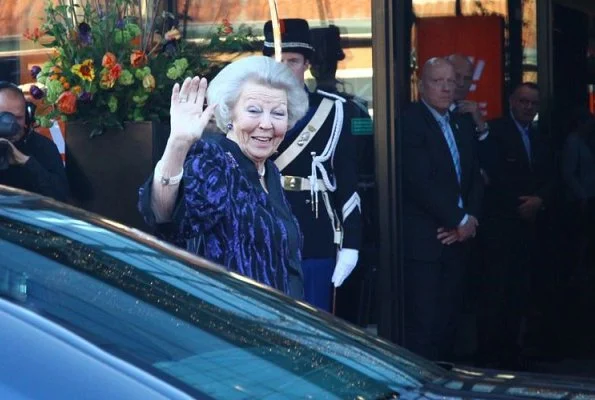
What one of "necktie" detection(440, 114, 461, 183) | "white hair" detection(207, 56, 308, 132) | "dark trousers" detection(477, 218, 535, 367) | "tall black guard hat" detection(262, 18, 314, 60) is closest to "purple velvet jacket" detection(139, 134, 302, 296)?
"white hair" detection(207, 56, 308, 132)

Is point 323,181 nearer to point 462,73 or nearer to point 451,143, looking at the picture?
point 451,143

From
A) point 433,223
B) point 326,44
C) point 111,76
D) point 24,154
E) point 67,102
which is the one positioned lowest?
point 433,223

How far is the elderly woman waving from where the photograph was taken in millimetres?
4348

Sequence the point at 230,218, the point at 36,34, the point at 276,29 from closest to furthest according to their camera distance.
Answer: the point at 230,218
the point at 276,29
the point at 36,34

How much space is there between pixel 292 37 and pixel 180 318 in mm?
3826

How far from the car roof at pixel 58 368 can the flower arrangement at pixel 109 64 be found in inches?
148

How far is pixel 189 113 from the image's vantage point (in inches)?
171

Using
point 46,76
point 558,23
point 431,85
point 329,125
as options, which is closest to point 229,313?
point 329,125

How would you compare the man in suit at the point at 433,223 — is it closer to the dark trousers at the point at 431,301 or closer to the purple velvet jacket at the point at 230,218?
the dark trousers at the point at 431,301

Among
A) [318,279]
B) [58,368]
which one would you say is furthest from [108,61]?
[58,368]

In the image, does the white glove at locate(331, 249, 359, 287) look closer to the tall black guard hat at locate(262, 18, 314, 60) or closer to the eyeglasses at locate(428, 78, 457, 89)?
the tall black guard hat at locate(262, 18, 314, 60)

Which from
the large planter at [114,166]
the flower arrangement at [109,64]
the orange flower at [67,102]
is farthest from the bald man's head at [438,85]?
the orange flower at [67,102]

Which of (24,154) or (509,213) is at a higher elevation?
(24,154)

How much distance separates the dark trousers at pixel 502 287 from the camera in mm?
7531
